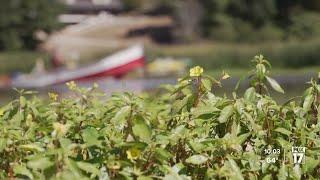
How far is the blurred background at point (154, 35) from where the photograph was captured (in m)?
23.7

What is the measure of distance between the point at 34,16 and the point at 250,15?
9.70 m

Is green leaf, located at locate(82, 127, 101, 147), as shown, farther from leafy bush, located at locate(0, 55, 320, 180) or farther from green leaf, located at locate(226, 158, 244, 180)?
green leaf, located at locate(226, 158, 244, 180)

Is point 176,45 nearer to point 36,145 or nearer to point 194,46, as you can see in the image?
point 194,46

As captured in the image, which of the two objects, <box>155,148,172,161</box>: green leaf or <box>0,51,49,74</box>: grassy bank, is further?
<box>0,51,49,74</box>: grassy bank

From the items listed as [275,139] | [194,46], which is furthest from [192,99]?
[194,46]

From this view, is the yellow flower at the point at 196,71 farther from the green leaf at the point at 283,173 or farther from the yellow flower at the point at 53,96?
the yellow flower at the point at 53,96

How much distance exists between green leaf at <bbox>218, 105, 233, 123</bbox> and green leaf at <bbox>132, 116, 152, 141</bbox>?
0.19 metres

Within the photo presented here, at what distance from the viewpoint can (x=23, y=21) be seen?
26562 millimetres

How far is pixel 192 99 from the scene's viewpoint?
167cm

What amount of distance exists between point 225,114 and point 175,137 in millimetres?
122

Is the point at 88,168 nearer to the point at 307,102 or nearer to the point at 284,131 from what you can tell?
the point at 284,131

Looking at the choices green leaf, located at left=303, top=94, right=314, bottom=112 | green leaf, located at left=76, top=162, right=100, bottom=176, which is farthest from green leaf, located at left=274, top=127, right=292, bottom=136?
green leaf, located at left=76, top=162, right=100, bottom=176

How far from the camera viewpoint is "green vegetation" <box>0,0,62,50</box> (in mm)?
25438

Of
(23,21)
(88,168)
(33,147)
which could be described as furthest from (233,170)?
(23,21)
